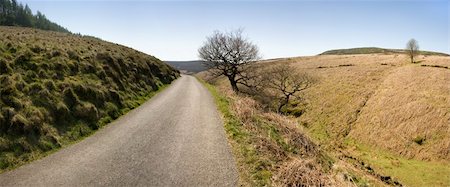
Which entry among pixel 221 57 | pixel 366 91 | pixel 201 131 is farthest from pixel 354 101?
pixel 201 131

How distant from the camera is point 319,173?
1188 cm

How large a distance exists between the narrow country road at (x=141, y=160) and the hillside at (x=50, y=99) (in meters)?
1.08

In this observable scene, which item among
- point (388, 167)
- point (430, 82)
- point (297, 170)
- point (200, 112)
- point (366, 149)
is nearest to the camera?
point (297, 170)

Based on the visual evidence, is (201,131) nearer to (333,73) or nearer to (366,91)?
(366,91)

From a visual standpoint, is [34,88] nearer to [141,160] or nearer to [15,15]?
[141,160]

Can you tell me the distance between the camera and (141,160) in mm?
13797

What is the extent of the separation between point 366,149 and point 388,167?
5016 mm

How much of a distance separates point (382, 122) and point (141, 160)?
29538mm

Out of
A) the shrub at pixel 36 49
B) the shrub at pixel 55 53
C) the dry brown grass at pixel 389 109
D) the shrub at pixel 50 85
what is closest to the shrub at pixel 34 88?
the shrub at pixel 50 85

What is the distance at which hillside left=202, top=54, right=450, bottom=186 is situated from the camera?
24672mm

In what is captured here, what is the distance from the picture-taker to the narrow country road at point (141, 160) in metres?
11.7

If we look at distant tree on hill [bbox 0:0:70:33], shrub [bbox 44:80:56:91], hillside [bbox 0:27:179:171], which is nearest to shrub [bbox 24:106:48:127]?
hillside [bbox 0:27:179:171]

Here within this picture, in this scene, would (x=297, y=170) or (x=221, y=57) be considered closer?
(x=297, y=170)

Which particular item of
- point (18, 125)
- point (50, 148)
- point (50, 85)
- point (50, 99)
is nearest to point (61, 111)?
point (50, 99)
